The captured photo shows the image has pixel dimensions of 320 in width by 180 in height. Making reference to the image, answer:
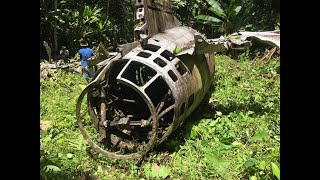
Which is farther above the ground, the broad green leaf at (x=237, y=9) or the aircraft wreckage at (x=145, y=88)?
the broad green leaf at (x=237, y=9)

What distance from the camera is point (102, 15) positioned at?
69.9 feet

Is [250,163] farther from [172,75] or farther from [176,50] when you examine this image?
[176,50]

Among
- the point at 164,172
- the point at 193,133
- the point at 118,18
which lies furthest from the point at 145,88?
the point at 118,18

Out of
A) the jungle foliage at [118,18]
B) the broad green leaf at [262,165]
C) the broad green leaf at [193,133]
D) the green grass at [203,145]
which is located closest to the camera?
the broad green leaf at [262,165]

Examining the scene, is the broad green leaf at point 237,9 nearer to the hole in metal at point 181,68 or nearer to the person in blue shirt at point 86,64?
the person in blue shirt at point 86,64

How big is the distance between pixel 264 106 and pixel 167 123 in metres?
3.20

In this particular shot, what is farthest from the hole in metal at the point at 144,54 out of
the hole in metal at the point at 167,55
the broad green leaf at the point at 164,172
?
the broad green leaf at the point at 164,172

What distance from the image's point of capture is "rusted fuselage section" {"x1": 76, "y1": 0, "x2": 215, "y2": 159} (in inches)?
252

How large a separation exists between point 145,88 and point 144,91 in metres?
0.19

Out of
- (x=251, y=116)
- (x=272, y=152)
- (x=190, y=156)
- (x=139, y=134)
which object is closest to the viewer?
(x=272, y=152)

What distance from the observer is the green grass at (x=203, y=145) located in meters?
5.88

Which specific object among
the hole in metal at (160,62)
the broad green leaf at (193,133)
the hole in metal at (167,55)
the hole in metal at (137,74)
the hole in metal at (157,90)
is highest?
the hole in metal at (167,55)
